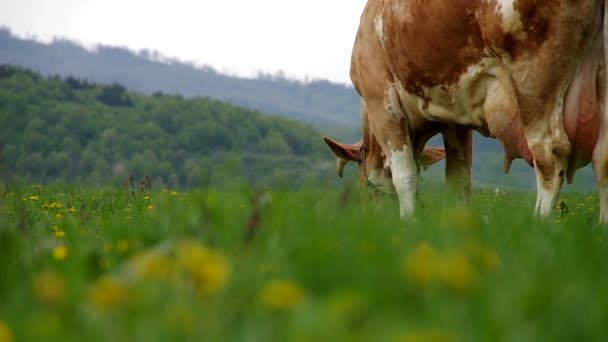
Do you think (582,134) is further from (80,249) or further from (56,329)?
(56,329)

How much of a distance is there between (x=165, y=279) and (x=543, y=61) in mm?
4218

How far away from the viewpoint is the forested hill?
124 m

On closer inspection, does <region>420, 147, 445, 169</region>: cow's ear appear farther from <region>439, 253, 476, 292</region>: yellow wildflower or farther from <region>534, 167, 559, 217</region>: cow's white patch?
<region>439, 253, 476, 292</region>: yellow wildflower

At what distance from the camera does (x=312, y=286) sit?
227 centimetres

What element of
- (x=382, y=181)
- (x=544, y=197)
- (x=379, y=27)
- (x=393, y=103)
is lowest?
(x=382, y=181)

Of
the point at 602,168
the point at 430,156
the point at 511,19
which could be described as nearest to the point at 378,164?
the point at 430,156

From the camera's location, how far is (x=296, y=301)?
64.8 inches

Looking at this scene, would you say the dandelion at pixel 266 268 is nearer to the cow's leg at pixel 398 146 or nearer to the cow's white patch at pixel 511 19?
the cow's white patch at pixel 511 19

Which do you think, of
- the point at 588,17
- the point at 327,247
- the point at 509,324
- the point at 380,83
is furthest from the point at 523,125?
the point at 509,324

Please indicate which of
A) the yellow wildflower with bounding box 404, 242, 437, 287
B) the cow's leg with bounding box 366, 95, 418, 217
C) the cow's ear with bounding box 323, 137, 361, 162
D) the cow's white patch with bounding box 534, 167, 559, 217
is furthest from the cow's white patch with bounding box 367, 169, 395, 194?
the yellow wildflower with bounding box 404, 242, 437, 287

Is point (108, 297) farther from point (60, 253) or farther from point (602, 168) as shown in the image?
point (602, 168)

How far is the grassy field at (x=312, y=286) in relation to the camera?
1.59 metres

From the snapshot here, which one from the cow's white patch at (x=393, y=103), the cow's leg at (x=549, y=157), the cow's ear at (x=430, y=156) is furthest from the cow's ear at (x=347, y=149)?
the cow's leg at (x=549, y=157)

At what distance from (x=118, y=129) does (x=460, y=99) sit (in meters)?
138
